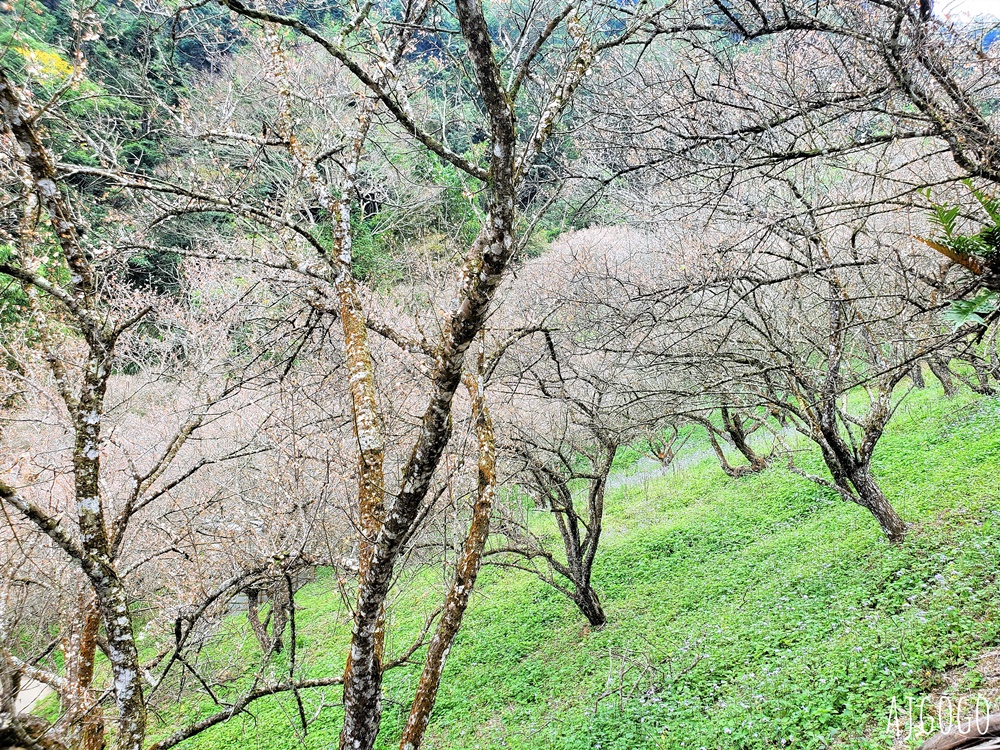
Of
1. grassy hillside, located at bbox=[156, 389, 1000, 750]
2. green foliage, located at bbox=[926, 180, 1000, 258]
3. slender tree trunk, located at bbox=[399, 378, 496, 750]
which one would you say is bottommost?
grassy hillside, located at bbox=[156, 389, 1000, 750]

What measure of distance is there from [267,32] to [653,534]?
11157 mm

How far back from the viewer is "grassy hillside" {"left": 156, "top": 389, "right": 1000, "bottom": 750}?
5086mm

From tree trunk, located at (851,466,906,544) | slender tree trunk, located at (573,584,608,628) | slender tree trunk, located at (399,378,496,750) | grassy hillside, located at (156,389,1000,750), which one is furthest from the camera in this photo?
slender tree trunk, located at (573,584,608,628)

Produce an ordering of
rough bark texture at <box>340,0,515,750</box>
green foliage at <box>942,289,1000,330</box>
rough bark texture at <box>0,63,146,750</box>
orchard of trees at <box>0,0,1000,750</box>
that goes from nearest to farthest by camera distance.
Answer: rough bark texture at <box>340,0,515,750</box> → green foliage at <box>942,289,1000,330</box> → orchard of trees at <box>0,0,1000,750</box> → rough bark texture at <box>0,63,146,750</box>

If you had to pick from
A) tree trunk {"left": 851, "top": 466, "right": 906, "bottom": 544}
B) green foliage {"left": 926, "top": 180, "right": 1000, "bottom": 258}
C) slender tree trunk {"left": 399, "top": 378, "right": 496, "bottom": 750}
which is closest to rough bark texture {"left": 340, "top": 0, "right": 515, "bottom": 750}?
slender tree trunk {"left": 399, "top": 378, "right": 496, "bottom": 750}

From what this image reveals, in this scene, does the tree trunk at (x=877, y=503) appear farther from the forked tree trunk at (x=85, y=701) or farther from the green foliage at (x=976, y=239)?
the forked tree trunk at (x=85, y=701)

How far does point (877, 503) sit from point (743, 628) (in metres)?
2.28

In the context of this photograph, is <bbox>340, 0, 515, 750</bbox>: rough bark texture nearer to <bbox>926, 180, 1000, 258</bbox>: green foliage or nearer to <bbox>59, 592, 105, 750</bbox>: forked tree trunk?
<bbox>59, 592, 105, 750</bbox>: forked tree trunk

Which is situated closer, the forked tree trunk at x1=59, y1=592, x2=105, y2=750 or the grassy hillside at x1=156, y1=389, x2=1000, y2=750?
the forked tree trunk at x1=59, y1=592, x2=105, y2=750

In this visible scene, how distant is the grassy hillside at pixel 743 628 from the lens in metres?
5.09

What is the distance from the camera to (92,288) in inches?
133

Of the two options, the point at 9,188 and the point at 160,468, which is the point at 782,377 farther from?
the point at 9,188

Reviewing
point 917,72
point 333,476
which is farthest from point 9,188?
point 917,72

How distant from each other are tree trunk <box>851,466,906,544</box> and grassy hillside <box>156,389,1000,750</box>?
192 mm
